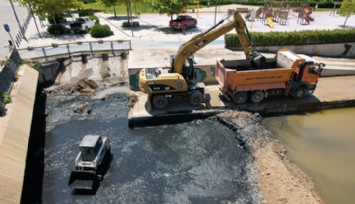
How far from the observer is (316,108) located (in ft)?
56.3

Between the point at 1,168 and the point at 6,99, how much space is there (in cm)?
523

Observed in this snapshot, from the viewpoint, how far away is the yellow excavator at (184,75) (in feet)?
51.0

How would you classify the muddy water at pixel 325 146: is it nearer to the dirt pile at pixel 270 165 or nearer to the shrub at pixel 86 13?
the dirt pile at pixel 270 165

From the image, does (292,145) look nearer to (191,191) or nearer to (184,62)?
(191,191)

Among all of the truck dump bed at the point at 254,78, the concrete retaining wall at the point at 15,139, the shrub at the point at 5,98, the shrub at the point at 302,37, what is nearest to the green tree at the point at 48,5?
the concrete retaining wall at the point at 15,139

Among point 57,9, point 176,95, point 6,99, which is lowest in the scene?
point 176,95

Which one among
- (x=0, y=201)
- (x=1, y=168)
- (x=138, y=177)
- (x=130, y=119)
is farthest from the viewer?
(x=130, y=119)

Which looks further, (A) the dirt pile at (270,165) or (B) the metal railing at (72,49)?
(B) the metal railing at (72,49)

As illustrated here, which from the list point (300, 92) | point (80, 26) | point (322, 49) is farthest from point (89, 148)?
point (322, 49)

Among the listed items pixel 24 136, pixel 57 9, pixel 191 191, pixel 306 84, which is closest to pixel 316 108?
pixel 306 84

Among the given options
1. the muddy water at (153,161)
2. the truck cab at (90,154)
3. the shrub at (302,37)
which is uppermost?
the shrub at (302,37)

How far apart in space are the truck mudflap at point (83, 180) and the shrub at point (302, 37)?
17462 mm

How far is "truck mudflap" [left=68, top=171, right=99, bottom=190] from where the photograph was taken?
11695mm

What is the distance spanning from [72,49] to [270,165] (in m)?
18.7
